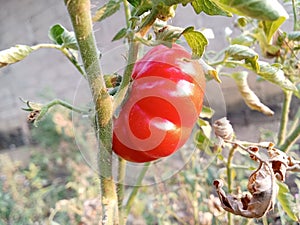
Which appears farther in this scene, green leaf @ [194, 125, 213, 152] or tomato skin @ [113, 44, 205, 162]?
green leaf @ [194, 125, 213, 152]

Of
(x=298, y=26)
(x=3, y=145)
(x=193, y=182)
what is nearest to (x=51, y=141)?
(x=3, y=145)

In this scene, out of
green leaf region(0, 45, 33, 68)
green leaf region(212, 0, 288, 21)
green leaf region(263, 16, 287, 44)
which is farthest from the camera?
green leaf region(263, 16, 287, 44)

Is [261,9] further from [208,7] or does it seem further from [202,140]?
[202,140]

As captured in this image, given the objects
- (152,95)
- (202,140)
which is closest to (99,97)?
(152,95)

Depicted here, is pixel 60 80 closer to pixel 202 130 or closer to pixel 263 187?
pixel 202 130

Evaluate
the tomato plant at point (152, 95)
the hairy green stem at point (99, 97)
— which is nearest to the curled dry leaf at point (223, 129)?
the tomato plant at point (152, 95)

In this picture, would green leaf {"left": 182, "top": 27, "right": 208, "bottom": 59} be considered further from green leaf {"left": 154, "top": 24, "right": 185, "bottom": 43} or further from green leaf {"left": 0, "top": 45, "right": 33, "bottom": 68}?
green leaf {"left": 0, "top": 45, "right": 33, "bottom": 68}

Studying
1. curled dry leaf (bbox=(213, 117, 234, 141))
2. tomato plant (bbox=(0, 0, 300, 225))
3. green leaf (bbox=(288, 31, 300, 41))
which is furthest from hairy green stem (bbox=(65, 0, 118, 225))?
green leaf (bbox=(288, 31, 300, 41))

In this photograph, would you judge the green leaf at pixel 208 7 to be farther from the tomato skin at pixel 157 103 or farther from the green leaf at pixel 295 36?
the green leaf at pixel 295 36
